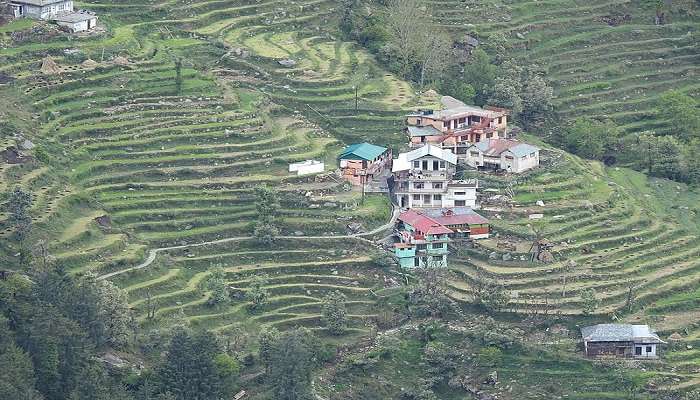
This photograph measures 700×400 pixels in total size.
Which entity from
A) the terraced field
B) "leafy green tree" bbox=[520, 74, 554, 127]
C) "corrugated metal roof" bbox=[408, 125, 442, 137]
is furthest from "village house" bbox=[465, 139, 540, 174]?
"leafy green tree" bbox=[520, 74, 554, 127]

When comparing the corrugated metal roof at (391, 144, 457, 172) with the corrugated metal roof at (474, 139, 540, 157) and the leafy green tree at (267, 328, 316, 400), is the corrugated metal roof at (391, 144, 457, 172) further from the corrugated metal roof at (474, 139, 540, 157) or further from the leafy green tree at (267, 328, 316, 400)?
the leafy green tree at (267, 328, 316, 400)

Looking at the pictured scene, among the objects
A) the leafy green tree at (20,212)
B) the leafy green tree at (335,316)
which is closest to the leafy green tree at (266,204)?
the leafy green tree at (335,316)

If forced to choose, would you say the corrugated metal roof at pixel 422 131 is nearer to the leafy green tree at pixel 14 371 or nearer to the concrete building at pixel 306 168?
the concrete building at pixel 306 168

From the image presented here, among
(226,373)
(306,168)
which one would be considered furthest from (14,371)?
(306,168)

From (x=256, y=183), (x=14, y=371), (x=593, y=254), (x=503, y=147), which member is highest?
(x=503, y=147)

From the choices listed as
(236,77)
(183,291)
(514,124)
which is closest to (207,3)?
(236,77)

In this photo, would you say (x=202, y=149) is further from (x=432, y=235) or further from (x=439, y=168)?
(x=432, y=235)
